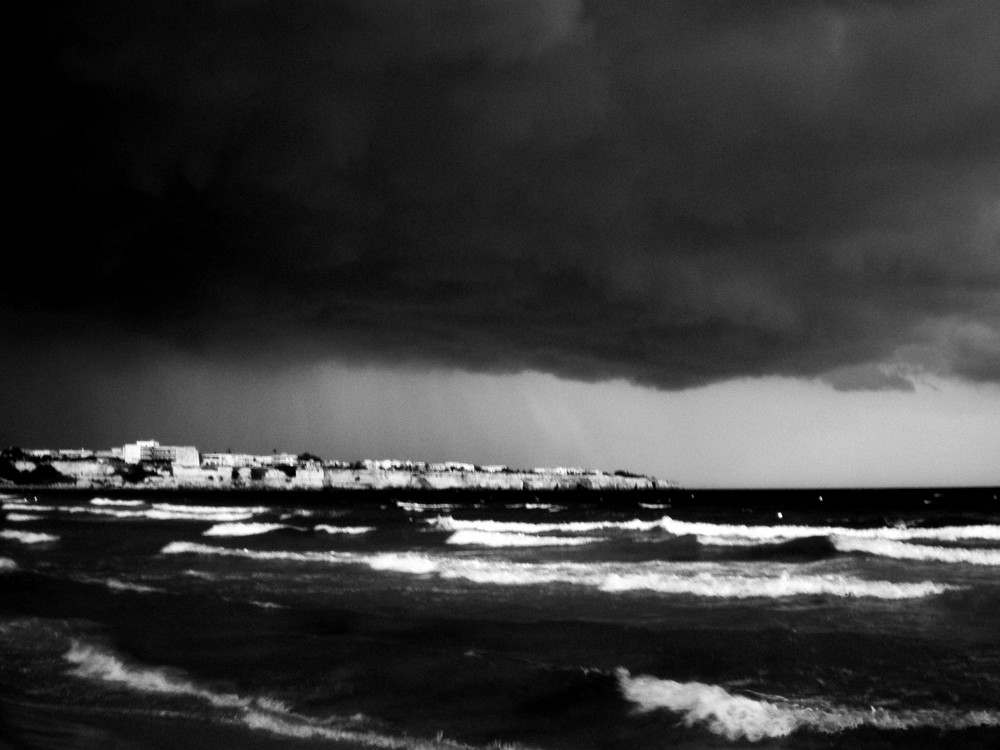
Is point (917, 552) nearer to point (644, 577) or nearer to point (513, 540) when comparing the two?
point (644, 577)

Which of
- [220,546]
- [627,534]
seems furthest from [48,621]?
[627,534]

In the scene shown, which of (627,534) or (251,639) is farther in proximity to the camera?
(627,534)

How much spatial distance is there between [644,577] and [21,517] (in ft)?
180

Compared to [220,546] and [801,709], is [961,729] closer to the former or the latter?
[801,709]

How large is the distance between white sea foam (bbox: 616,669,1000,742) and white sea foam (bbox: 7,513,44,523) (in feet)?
188

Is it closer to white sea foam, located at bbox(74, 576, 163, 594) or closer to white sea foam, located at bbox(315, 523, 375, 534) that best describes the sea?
white sea foam, located at bbox(74, 576, 163, 594)

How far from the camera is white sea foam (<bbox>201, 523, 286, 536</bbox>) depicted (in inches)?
1809

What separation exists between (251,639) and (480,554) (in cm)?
1878

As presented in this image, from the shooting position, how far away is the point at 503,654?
538 inches

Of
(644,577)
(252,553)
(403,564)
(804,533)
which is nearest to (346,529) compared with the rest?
(252,553)

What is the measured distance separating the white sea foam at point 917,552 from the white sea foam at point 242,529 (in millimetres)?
31420

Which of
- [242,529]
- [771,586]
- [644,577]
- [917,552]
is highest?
[771,586]

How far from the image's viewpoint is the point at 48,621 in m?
17.2

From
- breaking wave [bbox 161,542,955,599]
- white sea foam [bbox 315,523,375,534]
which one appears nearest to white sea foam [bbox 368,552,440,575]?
breaking wave [bbox 161,542,955,599]
